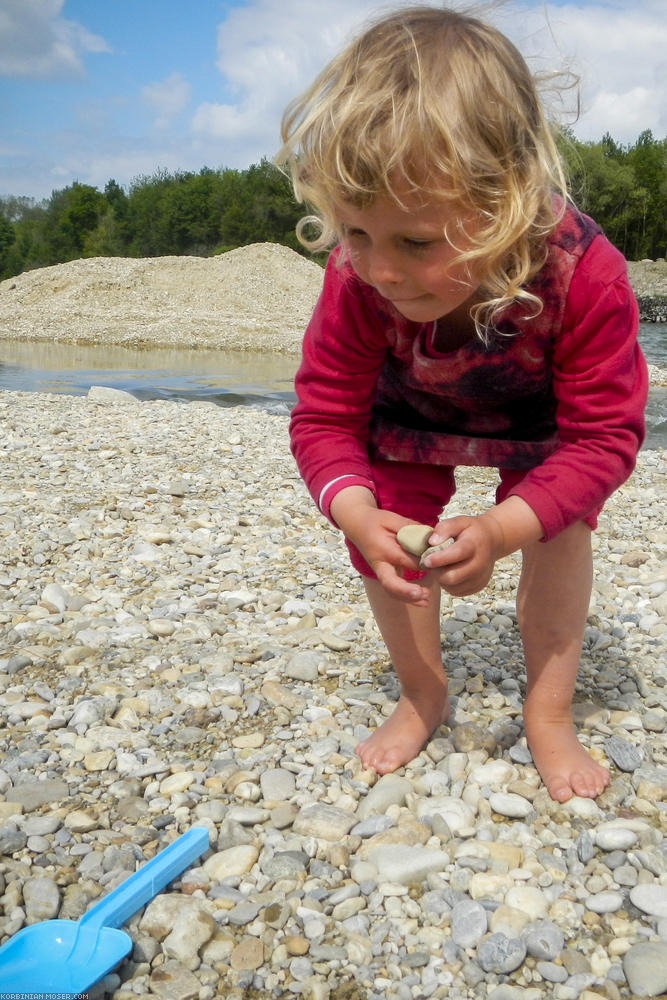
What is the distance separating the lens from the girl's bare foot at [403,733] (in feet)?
6.54

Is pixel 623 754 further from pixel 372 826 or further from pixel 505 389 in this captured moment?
pixel 505 389

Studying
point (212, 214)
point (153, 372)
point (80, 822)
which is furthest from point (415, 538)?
point (212, 214)

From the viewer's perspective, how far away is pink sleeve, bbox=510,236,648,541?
5.56 feet

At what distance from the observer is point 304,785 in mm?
1913

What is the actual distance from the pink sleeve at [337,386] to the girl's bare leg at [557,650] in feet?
1.45

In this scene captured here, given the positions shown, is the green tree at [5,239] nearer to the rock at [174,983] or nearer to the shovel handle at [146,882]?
the shovel handle at [146,882]

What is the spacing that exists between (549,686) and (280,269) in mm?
25744

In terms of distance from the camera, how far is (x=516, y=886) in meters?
1.58

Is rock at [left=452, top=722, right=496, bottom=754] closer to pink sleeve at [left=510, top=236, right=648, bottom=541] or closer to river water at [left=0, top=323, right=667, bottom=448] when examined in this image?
pink sleeve at [left=510, top=236, right=648, bottom=541]

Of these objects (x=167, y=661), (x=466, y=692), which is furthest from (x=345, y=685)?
(x=167, y=661)

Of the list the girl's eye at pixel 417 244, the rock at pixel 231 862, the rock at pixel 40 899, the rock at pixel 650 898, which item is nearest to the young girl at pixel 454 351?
the girl's eye at pixel 417 244

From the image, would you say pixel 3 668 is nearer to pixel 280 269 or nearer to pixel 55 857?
pixel 55 857

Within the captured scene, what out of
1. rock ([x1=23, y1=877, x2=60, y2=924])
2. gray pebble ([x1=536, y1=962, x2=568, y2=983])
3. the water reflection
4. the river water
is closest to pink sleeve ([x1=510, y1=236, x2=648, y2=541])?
gray pebble ([x1=536, y1=962, x2=568, y2=983])

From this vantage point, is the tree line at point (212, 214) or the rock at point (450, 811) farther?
the tree line at point (212, 214)
